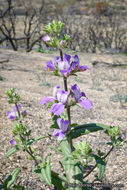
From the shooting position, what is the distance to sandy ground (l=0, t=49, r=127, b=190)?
6.72 ft

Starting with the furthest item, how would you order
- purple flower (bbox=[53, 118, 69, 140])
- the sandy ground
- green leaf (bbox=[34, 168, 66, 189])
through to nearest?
the sandy ground → green leaf (bbox=[34, 168, 66, 189]) → purple flower (bbox=[53, 118, 69, 140])

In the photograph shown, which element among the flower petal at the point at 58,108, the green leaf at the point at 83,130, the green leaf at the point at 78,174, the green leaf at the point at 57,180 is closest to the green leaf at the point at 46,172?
the green leaf at the point at 57,180

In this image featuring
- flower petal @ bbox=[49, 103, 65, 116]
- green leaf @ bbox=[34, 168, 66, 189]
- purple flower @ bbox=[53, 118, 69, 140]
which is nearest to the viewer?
flower petal @ bbox=[49, 103, 65, 116]

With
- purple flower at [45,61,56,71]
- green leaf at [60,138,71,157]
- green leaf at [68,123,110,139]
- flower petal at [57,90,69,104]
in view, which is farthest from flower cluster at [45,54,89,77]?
green leaf at [60,138,71,157]

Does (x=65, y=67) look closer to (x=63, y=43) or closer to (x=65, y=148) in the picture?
(x=63, y=43)

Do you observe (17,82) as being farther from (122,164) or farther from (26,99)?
(122,164)

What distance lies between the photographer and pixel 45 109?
3250 mm

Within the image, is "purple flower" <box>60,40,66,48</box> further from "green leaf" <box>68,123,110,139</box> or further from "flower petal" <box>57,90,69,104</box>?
"green leaf" <box>68,123,110,139</box>

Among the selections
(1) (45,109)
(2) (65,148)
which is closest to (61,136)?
(2) (65,148)

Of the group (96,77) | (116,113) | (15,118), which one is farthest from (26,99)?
(96,77)

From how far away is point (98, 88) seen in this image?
5168 millimetres

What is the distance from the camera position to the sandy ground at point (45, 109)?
6.72ft

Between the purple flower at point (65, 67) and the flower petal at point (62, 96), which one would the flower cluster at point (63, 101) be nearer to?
the flower petal at point (62, 96)

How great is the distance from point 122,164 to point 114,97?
241 centimetres
